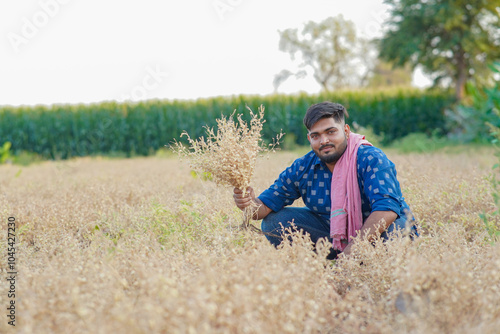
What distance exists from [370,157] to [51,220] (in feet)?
9.65

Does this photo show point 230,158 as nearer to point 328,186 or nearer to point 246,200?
point 246,200

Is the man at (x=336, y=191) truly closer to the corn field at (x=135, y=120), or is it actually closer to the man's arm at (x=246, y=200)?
the man's arm at (x=246, y=200)

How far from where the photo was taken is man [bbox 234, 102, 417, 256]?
3.04 m

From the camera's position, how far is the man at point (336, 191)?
120 inches

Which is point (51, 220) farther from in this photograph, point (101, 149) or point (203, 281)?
point (101, 149)

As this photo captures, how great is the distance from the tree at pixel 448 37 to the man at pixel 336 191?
48.4ft

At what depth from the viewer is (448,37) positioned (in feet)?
56.3

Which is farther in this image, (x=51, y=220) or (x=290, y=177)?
(x=51, y=220)

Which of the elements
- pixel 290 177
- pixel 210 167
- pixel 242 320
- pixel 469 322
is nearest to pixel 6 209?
pixel 210 167

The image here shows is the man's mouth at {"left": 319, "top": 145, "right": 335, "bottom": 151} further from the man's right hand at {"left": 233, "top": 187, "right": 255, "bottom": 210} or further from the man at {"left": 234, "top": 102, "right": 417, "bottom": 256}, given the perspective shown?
the man's right hand at {"left": 233, "top": 187, "right": 255, "bottom": 210}

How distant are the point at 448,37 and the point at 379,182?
16515 millimetres

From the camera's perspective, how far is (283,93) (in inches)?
721

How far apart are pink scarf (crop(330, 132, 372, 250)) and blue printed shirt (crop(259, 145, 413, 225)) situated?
6 cm

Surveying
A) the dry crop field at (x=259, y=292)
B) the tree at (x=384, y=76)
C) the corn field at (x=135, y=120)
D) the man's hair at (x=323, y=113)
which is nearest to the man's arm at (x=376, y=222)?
the dry crop field at (x=259, y=292)
